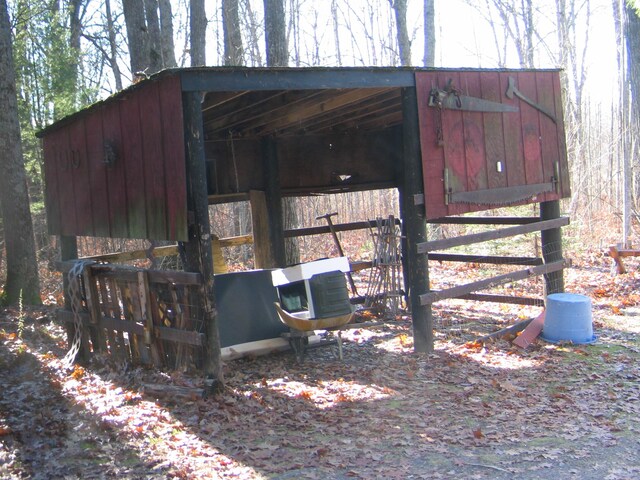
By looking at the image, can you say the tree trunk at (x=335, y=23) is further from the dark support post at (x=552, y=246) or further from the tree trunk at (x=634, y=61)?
the dark support post at (x=552, y=246)

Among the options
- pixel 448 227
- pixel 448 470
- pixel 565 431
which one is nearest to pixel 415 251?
pixel 565 431

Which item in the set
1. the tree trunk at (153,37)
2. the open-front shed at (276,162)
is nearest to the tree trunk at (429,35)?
the tree trunk at (153,37)

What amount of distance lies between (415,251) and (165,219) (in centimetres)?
285

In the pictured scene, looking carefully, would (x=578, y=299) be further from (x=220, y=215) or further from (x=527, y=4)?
(x=527, y=4)

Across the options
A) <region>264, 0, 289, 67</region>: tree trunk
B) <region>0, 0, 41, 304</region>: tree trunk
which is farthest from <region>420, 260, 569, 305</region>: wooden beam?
<region>0, 0, 41, 304</region>: tree trunk

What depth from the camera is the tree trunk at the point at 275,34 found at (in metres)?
12.0

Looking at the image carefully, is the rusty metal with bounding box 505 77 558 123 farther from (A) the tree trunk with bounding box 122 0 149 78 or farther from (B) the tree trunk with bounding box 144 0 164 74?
(A) the tree trunk with bounding box 122 0 149 78

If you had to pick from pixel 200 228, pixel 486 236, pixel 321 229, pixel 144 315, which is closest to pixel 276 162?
pixel 321 229

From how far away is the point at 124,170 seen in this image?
7.25 metres

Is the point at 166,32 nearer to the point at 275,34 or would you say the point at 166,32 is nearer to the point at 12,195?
the point at 275,34

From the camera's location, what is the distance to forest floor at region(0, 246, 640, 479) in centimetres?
489

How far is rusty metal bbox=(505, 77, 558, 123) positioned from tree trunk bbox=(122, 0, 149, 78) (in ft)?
22.3

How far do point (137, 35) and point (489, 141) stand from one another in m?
7.29

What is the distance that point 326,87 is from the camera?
6.68 metres
